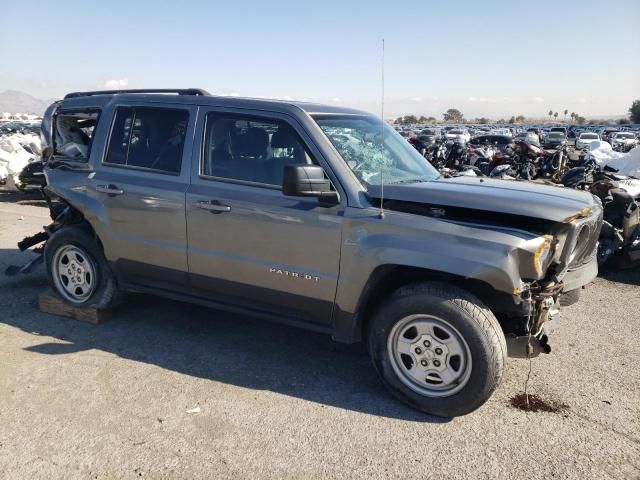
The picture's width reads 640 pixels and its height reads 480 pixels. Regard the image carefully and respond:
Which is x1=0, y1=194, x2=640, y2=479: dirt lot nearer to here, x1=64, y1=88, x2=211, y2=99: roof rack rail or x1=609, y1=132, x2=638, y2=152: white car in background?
x1=64, y1=88, x2=211, y2=99: roof rack rail

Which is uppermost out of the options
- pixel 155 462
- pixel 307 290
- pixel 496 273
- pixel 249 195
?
pixel 249 195

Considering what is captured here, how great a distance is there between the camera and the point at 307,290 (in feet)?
11.5

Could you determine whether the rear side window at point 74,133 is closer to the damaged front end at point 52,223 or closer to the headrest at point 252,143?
the damaged front end at point 52,223

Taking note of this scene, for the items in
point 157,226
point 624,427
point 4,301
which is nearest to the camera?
point 624,427

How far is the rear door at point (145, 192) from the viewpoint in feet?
12.9

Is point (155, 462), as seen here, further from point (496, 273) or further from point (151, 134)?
point (151, 134)

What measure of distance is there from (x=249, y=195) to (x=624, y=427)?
290 centimetres

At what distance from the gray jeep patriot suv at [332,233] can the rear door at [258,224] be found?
0.03 feet

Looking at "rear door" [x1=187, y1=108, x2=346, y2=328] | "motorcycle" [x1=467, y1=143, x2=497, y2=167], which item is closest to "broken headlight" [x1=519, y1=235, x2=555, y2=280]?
"rear door" [x1=187, y1=108, x2=346, y2=328]

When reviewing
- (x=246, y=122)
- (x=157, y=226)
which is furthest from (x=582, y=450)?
(x=157, y=226)

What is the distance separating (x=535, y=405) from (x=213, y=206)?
2.67 meters

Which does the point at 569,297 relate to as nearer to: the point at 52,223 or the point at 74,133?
the point at 74,133

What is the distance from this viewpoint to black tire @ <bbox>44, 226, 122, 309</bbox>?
453cm

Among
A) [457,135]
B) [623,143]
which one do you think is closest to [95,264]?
[623,143]
